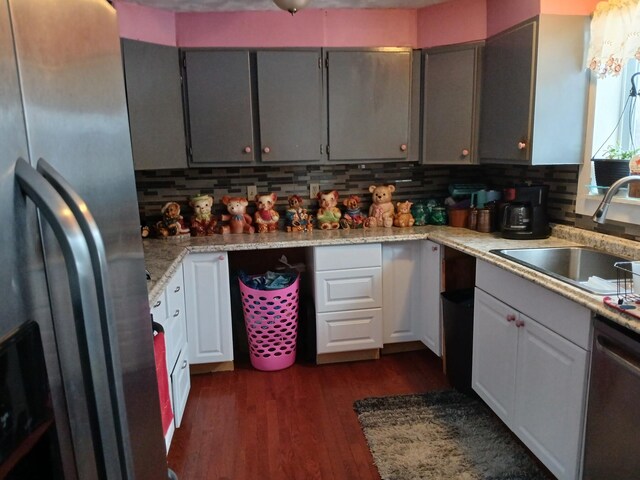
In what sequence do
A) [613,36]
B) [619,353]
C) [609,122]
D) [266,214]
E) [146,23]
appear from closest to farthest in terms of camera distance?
[619,353] → [613,36] → [609,122] → [146,23] → [266,214]

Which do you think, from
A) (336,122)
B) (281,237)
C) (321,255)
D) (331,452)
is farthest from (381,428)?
(336,122)

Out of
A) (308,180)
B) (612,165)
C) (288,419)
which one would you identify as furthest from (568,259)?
(308,180)

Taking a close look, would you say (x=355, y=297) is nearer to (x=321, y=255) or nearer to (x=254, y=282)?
(x=321, y=255)

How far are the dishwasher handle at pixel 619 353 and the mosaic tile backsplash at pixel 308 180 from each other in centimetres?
161

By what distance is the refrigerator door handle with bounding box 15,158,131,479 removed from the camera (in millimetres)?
537

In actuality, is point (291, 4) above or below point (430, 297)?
above

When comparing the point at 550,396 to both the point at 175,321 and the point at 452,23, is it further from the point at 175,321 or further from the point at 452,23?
the point at 452,23

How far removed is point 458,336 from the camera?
8.29 feet

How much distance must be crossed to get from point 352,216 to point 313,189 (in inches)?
13.5

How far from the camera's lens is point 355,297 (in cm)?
292

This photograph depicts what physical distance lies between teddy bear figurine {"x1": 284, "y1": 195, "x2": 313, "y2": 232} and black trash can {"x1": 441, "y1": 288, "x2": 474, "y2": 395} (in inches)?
39.7

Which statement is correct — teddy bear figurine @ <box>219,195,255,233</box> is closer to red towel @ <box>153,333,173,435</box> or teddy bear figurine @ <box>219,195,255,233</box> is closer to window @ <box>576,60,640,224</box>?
red towel @ <box>153,333,173,435</box>

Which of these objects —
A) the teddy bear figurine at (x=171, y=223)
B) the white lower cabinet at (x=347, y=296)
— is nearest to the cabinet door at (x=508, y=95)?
the white lower cabinet at (x=347, y=296)

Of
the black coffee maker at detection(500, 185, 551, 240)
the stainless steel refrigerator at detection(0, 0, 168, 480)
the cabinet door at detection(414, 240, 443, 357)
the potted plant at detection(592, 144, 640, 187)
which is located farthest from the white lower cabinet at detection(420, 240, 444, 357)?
the stainless steel refrigerator at detection(0, 0, 168, 480)
